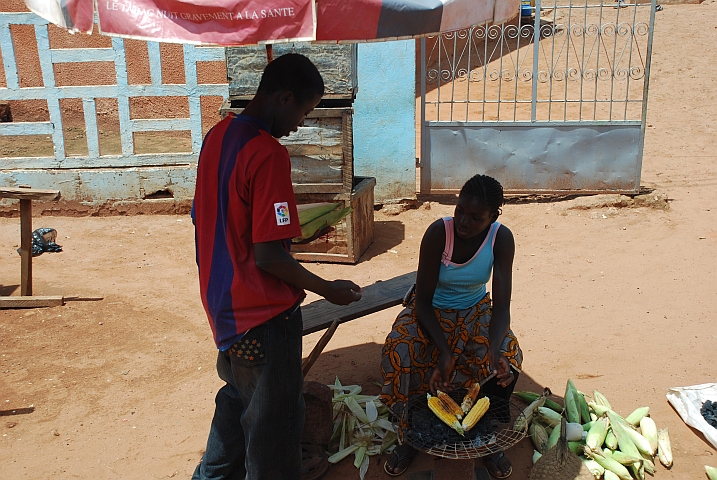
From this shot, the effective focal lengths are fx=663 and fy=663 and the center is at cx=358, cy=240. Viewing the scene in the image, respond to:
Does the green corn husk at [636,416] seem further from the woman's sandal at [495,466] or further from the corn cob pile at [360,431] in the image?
the corn cob pile at [360,431]

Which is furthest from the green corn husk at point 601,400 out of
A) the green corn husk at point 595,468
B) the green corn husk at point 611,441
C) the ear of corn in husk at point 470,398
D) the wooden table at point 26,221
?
the wooden table at point 26,221

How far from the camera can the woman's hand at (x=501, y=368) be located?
318cm

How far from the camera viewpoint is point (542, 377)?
4258mm

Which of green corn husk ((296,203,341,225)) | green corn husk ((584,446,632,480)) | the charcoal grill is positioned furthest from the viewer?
green corn husk ((296,203,341,225))

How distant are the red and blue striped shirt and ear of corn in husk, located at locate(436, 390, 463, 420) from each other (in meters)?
1.00

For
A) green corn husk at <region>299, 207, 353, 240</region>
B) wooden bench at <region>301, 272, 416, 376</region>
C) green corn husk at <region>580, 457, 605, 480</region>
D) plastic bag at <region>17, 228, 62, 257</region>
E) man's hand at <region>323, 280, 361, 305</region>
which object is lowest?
green corn husk at <region>580, 457, 605, 480</region>

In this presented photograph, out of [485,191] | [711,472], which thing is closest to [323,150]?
[485,191]

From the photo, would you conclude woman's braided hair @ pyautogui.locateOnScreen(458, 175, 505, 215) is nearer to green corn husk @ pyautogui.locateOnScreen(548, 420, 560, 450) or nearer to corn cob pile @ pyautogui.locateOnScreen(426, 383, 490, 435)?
corn cob pile @ pyautogui.locateOnScreen(426, 383, 490, 435)

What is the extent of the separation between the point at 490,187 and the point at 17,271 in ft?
16.3

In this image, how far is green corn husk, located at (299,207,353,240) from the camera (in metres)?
6.23

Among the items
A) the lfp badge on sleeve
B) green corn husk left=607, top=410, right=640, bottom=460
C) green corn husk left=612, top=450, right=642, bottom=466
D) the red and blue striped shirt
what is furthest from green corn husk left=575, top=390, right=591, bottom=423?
the lfp badge on sleeve

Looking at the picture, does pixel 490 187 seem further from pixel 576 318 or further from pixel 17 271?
pixel 17 271

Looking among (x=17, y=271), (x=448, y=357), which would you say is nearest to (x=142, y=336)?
(x=17, y=271)

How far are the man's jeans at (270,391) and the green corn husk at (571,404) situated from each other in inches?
65.8
